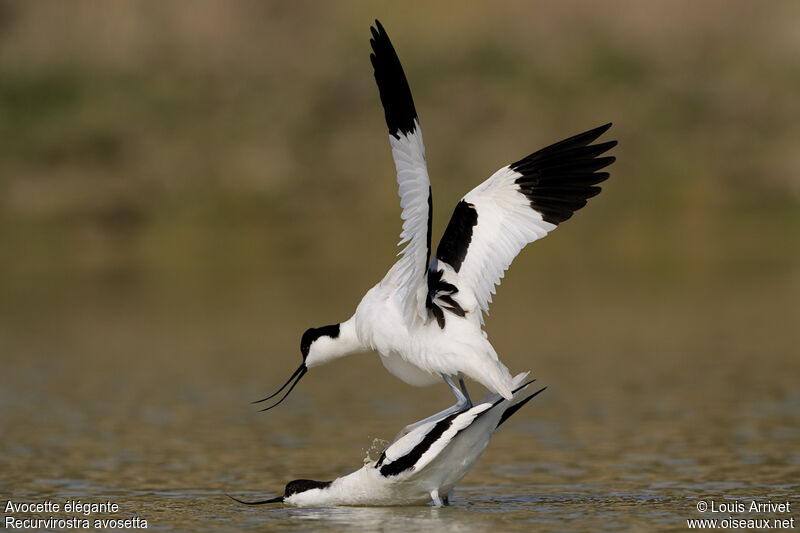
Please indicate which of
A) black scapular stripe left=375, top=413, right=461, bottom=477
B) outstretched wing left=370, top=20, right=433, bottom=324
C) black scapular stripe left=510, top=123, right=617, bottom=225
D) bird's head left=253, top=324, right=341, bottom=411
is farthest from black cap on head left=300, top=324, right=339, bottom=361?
black scapular stripe left=510, top=123, right=617, bottom=225

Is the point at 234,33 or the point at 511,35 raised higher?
the point at 234,33

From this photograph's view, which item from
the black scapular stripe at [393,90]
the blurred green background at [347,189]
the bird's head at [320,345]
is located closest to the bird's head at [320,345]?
the bird's head at [320,345]

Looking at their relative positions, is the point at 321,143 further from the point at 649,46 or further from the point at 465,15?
the point at 649,46

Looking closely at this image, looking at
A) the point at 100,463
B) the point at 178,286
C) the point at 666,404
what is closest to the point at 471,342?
the point at 100,463

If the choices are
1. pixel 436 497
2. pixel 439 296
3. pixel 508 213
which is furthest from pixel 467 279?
pixel 436 497

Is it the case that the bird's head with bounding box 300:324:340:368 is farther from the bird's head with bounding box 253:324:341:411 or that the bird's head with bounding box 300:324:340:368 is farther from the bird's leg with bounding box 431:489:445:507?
the bird's leg with bounding box 431:489:445:507

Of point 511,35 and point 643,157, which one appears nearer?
point 643,157

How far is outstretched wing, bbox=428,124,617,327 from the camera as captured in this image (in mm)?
12680

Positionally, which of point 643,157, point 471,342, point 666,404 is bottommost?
point 471,342

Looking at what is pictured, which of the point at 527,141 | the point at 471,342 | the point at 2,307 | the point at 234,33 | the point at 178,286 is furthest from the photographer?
the point at 234,33

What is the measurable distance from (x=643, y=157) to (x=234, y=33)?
98.2ft

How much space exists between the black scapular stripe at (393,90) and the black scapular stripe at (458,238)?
134cm

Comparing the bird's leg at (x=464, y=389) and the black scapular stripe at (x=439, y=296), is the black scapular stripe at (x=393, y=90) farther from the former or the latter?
the bird's leg at (x=464, y=389)

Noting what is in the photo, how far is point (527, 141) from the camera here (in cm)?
7719
